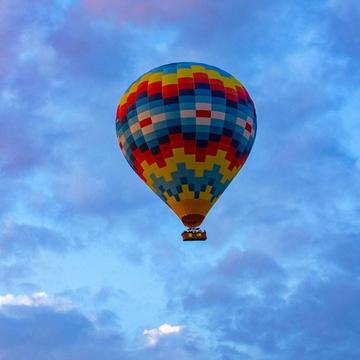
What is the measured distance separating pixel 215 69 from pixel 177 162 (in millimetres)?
6724

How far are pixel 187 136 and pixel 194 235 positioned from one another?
237 inches

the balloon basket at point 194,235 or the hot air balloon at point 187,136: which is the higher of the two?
the hot air balloon at point 187,136

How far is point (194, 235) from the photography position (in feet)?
289

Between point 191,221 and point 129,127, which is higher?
point 129,127

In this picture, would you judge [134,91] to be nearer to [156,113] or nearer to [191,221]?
[156,113]

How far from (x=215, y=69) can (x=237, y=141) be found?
15.8ft

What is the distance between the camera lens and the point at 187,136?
89.1 meters

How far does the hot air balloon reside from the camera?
88.9m

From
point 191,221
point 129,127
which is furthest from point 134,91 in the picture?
point 191,221

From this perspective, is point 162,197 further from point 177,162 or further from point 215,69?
point 215,69

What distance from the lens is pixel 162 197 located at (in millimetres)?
90000

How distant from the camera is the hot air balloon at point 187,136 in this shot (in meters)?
88.9

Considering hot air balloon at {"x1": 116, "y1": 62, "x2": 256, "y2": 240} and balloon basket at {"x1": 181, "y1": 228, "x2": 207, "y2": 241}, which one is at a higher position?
hot air balloon at {"x1": 116, "y1": 62, "x2": 256, "y2": 240}

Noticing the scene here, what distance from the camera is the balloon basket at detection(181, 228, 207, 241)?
87.9 meters
